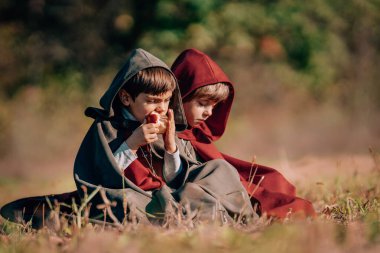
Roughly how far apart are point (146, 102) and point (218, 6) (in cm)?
1283

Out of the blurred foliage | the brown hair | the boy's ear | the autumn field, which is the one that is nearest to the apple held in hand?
the boy's ear

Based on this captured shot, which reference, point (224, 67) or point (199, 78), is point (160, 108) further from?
point (224, 67)

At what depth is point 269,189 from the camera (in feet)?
15.8

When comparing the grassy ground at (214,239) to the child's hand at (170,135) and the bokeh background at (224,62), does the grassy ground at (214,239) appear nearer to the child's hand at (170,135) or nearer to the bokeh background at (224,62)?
the child's hand at (170,135)

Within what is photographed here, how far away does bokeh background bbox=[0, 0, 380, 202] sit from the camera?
1442 cm

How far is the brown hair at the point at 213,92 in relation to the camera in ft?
15.6

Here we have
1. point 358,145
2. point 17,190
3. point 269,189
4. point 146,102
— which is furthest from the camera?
point 358,145

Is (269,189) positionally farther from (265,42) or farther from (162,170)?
(265,42)

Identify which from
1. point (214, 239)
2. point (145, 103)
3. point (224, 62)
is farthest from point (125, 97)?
point (224, 62)

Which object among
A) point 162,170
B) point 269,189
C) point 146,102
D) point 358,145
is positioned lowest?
point 358,145

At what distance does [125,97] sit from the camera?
434 cm

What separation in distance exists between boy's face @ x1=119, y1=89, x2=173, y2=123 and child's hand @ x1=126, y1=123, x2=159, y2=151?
18 centimetres

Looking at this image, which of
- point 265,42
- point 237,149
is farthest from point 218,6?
point 237,149

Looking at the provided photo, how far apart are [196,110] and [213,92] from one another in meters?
0.21
